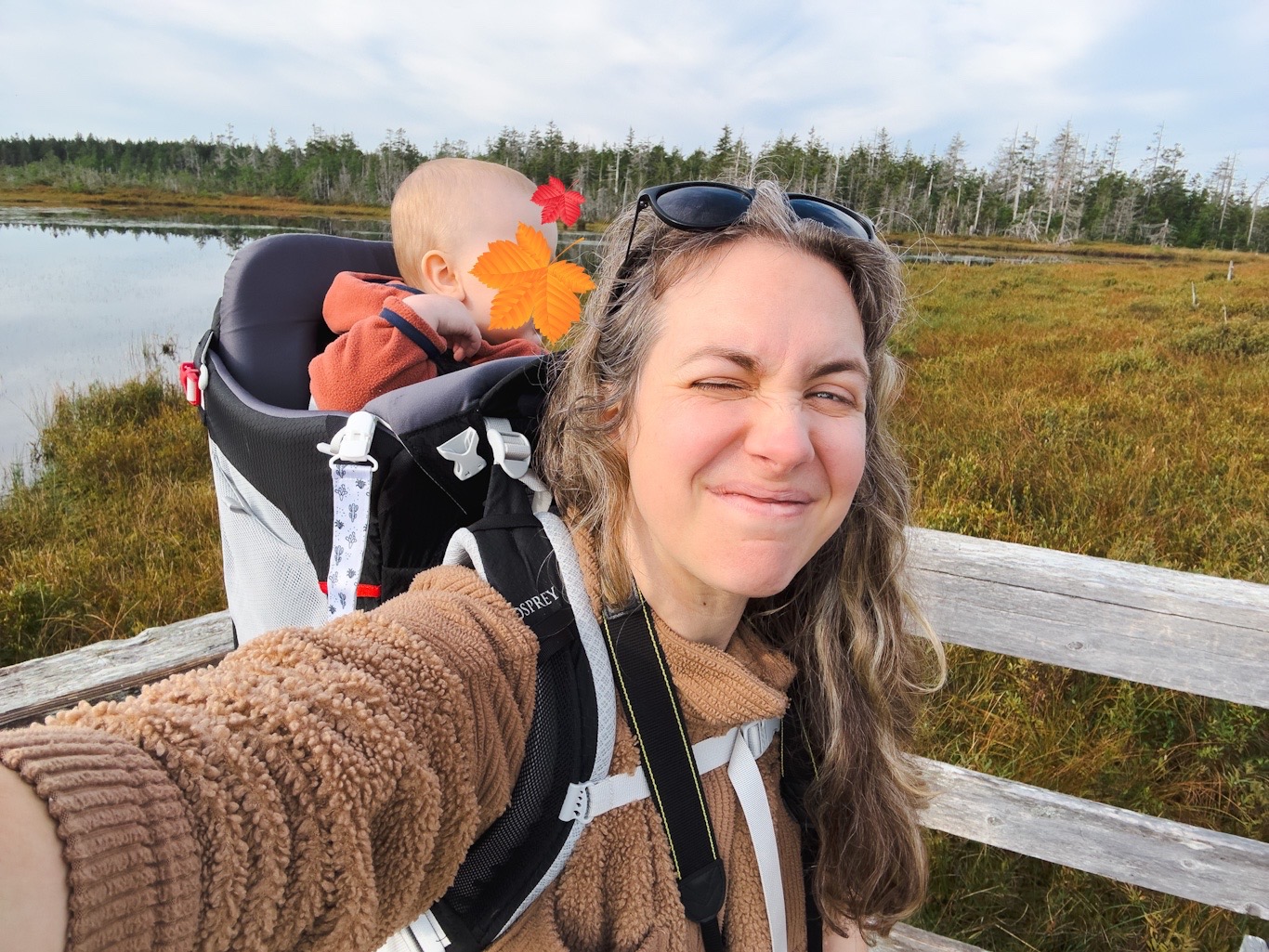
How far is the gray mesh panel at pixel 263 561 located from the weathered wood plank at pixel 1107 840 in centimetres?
185

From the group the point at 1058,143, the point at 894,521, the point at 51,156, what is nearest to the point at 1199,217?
the point at 1058,143

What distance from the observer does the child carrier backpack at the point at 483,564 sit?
3.00ft

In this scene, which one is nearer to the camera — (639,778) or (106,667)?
(639,778)

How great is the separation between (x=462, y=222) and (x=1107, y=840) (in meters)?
2.79

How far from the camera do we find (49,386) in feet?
27.3

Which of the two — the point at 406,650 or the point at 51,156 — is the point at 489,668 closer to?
the point at 406,650

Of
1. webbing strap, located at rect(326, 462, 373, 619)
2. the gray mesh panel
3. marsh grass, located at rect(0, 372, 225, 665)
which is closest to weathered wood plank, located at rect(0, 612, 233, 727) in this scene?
the gray mesh panel

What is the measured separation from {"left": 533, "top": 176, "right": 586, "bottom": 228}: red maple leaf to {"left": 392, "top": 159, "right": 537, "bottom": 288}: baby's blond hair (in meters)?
0.71

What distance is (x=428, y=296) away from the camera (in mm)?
1828

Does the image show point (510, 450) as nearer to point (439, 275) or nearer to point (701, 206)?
point (701, 206)

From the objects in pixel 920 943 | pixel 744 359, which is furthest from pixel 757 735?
pixel 920 943

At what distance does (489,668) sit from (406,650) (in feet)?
0.37

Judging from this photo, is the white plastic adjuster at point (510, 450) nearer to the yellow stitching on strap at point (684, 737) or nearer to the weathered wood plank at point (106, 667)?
the yellow stitching on strap at point (684, 737)

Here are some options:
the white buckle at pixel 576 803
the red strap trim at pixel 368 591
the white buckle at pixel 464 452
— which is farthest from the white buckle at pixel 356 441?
the white buckle at pixel 576 803
